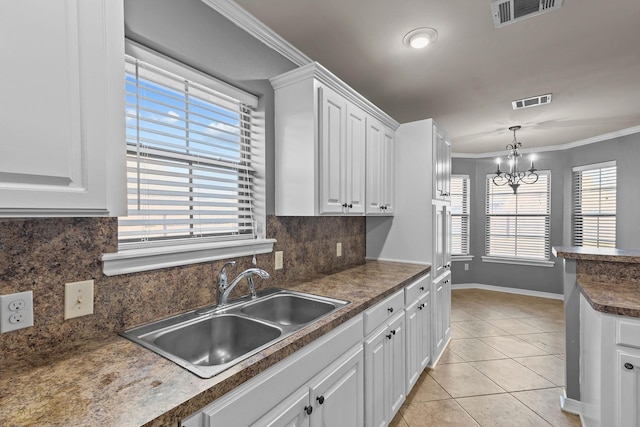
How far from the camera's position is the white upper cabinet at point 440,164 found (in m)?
2.85

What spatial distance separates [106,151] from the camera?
0.89 metres

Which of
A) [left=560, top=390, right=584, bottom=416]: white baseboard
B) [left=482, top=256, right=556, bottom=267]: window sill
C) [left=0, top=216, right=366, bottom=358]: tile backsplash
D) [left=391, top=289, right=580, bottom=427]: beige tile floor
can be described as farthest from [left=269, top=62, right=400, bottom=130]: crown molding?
[left=482, top=256, right=556, bottom=267]: window sill

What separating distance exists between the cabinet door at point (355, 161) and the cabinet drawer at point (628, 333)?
158cm

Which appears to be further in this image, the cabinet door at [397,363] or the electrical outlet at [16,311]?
the cabinet door at [397,363]

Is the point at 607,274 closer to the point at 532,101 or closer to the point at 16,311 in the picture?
the point at 532,101

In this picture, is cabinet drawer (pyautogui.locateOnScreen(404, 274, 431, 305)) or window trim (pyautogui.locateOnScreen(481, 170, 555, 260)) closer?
cabinet drawer (pyautogui.locateOnScreen(404, 274, 431, 305))

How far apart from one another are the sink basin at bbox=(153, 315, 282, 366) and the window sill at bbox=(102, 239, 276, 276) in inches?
12.1

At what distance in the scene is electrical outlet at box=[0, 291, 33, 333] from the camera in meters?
1.00

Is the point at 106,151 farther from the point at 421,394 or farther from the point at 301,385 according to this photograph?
the point at 421,394

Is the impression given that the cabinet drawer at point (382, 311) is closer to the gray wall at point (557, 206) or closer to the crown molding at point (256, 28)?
the crown molding at point (256, 28)

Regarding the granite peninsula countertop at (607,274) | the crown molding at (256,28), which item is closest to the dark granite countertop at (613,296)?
the granite peninsula countertop at (607,274)

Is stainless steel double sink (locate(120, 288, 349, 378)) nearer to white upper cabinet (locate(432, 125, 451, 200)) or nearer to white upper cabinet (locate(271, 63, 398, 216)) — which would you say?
white upper cabinet (locate(271, 63, 398, 216))

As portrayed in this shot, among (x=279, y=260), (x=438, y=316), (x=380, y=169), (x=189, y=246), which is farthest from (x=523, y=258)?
(x=189, y=246)

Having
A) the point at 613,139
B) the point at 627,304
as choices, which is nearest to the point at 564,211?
the point at 613,139
